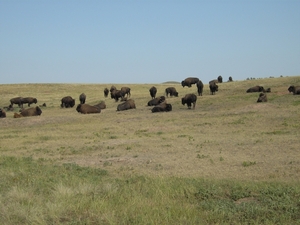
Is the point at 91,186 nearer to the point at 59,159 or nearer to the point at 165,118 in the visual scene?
the point at 59,159

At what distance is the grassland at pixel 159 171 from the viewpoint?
7195mm

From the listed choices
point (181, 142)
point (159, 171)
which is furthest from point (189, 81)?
point (159, 171)

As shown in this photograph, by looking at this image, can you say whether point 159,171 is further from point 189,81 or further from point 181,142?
point 189,81

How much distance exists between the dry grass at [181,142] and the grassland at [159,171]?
1.7 inches

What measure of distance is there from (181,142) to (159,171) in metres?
5.69

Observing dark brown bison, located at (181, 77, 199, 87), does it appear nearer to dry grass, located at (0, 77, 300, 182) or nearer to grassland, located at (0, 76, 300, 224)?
dry grass, located at (0, 77, 300, 182)

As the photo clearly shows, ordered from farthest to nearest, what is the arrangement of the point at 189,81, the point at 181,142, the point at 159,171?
the point at 189,81 → the point at 181,142 → the point at 159,171

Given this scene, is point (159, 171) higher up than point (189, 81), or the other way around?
point (189, 81)

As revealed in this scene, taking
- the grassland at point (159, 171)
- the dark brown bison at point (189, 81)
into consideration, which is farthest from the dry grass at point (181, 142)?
the dark brown bison at point (189, 81)

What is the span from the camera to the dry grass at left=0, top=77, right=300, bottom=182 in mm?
12383

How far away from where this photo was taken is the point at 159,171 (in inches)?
478

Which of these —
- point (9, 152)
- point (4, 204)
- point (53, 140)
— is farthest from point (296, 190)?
point (53, 140)

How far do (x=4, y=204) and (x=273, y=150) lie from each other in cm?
998

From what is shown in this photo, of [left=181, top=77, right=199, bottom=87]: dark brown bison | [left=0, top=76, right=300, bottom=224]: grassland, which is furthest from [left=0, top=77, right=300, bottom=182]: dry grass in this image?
[left=181, top=77, right=199, bottom=87]: dark brown bison
